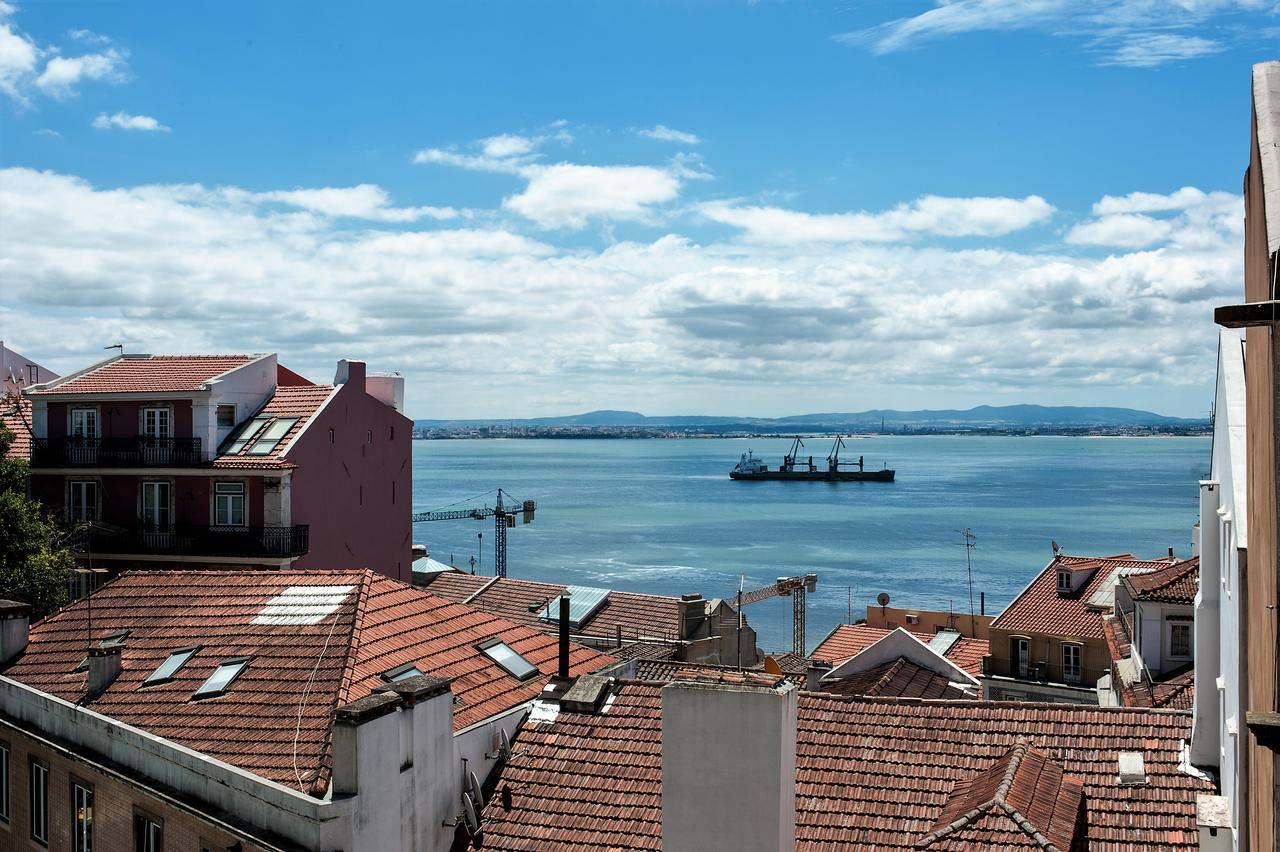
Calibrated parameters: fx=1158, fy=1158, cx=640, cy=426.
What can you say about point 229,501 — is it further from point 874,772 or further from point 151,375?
point 874,772

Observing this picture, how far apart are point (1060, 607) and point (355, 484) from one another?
27333mm

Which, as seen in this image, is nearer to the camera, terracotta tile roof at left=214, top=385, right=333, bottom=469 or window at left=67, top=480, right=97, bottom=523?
terracotta tile roof at left=214, top=385, right=333, bottom=469

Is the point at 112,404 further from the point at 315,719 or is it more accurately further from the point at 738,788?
the point at 738,788

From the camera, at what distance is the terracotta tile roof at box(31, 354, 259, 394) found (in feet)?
119

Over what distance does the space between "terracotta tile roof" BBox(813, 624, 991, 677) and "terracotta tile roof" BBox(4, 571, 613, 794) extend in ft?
102

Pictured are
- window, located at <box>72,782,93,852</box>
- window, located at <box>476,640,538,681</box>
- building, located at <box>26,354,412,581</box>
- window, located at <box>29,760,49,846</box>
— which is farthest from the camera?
building, located at <box>26,354,412,581</box>

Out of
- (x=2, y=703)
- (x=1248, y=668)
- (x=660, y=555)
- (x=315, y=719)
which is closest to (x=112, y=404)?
(x=2, y=703)

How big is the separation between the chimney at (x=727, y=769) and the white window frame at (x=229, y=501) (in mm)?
27637

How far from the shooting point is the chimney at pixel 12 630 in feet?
68.3

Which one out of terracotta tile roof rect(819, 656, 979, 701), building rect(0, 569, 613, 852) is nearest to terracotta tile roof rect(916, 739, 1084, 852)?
building rect(0, 569, 613, 852)

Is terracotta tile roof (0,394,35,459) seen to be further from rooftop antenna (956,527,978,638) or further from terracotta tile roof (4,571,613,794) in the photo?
rooftop antenna (956,527,978,638)

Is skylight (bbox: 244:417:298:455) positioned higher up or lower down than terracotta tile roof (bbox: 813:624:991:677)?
higher up

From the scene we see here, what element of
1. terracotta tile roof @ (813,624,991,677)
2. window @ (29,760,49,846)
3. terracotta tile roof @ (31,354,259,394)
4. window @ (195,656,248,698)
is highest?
terracotta tile roof @ (31,354,259,394)

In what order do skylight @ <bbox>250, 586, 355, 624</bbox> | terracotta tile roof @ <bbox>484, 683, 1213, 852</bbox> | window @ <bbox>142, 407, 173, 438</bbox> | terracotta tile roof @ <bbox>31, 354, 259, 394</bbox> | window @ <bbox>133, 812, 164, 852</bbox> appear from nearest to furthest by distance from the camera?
terracotta tile roof @ <bbox>484, 683, 1213, 852</bbox> < window @ <bbox>133, 812, 164, 852</bbox> < skylight @ <bbox>250, 586, 355, 624</bbox> < window @ <bbox>142, 407, 173, 438</bbox> < terracotta tile roof @ <bbox>31, 354, 259, 394</bbox>
